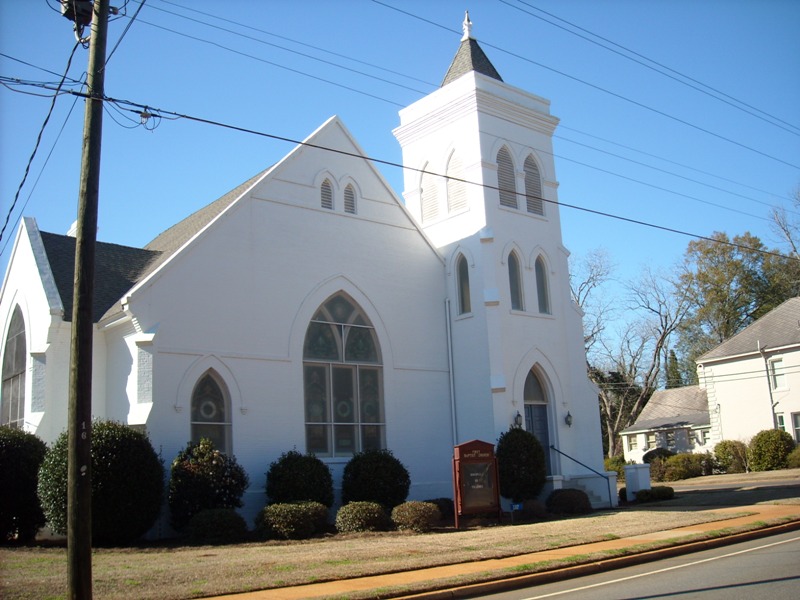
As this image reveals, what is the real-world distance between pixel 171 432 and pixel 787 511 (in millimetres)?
14467

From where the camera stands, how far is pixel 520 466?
2309 cm

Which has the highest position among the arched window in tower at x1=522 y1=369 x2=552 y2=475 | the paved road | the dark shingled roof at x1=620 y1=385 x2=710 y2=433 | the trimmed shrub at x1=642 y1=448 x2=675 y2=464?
the dark shingled roof at x1=620 y1=385 x2=710 y2=433

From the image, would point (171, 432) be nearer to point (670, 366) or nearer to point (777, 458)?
point (777, 458)

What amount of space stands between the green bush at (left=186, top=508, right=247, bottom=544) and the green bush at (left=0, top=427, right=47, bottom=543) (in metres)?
3.37

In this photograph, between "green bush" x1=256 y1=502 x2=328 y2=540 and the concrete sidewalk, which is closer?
the concrete sidewalk

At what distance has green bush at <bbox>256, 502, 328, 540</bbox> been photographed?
18.0m

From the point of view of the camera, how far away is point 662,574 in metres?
12.4

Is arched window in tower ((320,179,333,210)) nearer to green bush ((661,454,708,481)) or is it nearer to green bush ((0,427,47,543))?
green bush ((0,427,47,543))

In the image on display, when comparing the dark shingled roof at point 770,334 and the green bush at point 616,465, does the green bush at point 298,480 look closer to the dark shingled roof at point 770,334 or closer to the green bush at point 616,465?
the green bush at point 616,465

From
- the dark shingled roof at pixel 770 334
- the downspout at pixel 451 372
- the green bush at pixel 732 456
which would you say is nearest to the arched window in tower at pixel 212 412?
the downspout at pixel 451 372

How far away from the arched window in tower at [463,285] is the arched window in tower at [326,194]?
4.56 m

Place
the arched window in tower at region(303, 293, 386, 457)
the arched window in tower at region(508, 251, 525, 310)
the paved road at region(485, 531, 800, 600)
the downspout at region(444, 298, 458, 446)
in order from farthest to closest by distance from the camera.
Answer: the arched window in tower at region(508, 251, 525, 310), the downspout at region(444, 298, 458, 446), the arched window in tower at region(303, 293, 386, 457), the paved road at region(485, 531, 800, 600)

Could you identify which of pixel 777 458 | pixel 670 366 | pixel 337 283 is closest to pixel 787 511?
pixel 337 283

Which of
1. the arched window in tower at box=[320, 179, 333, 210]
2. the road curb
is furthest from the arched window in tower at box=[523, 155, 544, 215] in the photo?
the road curb
